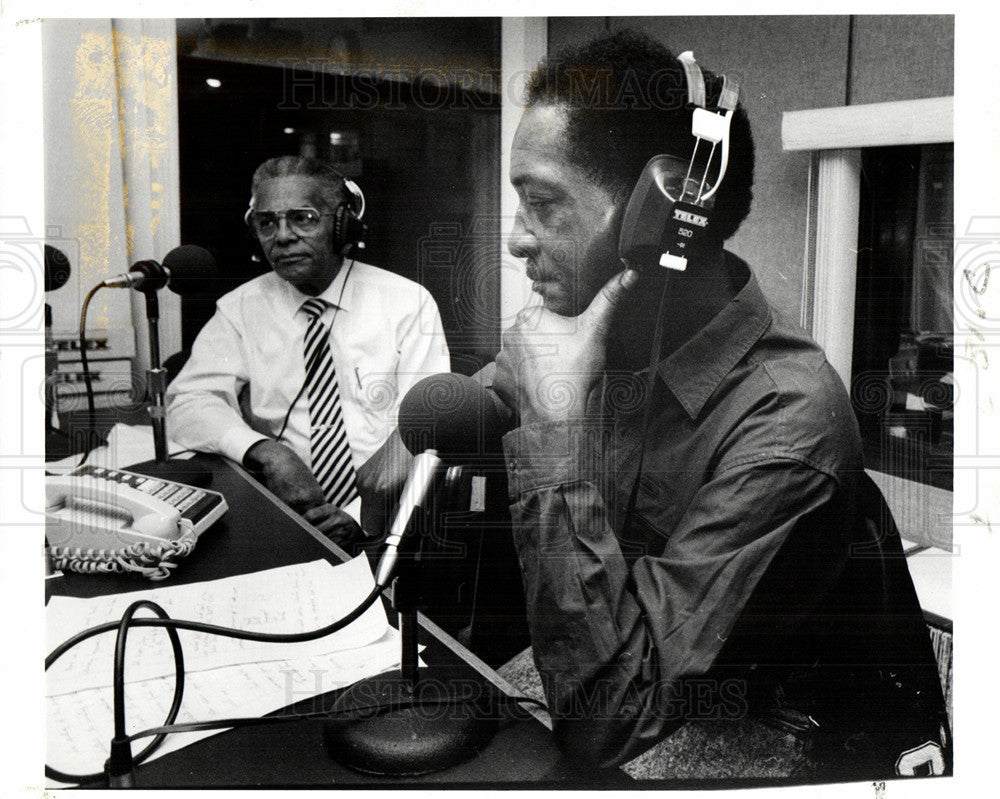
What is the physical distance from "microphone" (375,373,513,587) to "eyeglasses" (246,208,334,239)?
0.73 feet

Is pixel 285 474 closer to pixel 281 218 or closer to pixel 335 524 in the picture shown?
pixel 335 524

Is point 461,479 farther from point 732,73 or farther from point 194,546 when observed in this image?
point 732,73

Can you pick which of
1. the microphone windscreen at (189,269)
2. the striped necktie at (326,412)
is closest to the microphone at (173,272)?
the microphone windscreen at (189,269)

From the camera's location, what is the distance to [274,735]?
3.17 ft

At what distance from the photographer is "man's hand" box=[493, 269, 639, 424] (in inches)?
38.9

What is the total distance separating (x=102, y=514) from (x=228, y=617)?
19 centimetres

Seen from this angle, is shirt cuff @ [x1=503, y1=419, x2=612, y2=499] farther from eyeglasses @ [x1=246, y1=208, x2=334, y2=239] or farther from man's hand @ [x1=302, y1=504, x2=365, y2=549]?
eyeglasses @ [x1=246, y1=208, x2=334, y2=239]

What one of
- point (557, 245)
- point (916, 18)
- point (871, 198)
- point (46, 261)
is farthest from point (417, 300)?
point (916, 18)

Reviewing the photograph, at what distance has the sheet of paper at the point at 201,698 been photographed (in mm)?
962

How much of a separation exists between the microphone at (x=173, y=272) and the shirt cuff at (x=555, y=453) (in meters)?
0.40

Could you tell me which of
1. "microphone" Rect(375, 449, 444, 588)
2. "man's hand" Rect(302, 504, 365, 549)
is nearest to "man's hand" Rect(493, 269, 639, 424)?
"microphone" Rect(375, 449, 444, 588)

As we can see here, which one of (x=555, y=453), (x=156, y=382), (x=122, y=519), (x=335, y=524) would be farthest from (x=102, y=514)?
(x=555, y=453)

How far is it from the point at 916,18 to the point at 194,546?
1.03 m

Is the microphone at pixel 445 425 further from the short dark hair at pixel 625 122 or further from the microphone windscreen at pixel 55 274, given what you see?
the microphone windscreen at pixel 55 274
